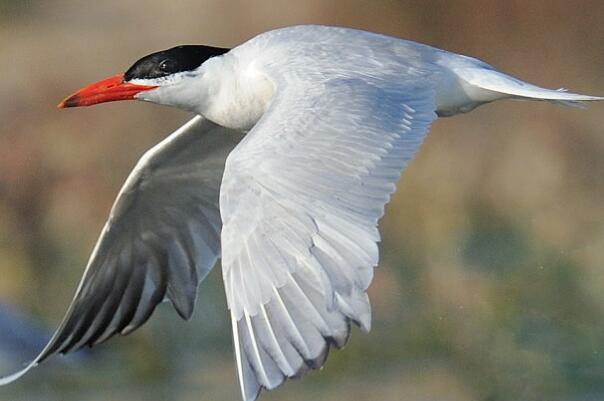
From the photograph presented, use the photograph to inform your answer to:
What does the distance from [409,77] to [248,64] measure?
22.4 inches

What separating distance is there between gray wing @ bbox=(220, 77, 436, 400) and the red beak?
945mm

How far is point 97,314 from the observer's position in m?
6.79

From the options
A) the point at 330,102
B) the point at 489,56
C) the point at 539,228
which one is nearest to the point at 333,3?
the point at 489,56

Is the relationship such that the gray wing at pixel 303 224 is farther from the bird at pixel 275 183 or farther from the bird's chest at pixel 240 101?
the bird's chest at pixel 240 101

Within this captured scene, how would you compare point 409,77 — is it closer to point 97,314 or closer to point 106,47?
point 97,314

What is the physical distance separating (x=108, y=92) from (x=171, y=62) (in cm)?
25

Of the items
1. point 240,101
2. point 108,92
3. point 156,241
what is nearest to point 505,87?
point 240,101

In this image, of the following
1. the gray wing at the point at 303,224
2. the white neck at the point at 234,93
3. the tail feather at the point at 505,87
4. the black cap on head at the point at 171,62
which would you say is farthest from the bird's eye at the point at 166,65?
the tail feather at the point at 505,87

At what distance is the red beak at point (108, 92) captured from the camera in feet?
21.2

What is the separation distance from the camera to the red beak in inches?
254

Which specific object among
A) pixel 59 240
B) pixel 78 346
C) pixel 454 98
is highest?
pixel 454 98

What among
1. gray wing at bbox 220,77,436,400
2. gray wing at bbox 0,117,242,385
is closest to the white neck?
gray wing at bbox 0,117,242,385

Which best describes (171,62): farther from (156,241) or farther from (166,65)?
(156,241)

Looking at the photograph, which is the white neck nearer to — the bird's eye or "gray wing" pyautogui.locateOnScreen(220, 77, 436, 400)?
the bird's eye
